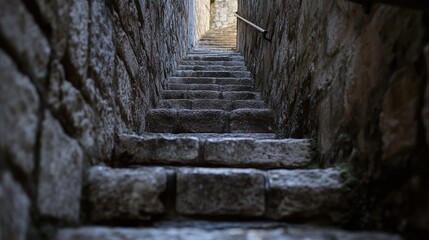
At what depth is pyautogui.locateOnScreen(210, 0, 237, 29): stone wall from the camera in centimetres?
1086

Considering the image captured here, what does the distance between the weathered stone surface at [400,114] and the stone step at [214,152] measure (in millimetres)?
618

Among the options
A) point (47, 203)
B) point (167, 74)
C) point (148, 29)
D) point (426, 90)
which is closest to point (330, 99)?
point (426, 90)

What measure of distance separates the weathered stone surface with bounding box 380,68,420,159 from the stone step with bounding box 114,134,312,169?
2.03ft

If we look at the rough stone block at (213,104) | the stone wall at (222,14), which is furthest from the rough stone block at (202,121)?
the stone wall at (222,14)

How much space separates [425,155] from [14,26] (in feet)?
2.70

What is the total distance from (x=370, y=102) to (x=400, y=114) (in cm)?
19

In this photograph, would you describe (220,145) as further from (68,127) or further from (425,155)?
(425,155)

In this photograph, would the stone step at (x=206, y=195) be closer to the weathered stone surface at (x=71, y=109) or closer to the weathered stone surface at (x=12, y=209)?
the weathered stone surface at (x=71, y=109)

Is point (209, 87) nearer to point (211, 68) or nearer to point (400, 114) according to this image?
point (211, 68)

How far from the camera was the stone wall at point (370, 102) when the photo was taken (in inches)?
38.1

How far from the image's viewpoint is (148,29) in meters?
2.59

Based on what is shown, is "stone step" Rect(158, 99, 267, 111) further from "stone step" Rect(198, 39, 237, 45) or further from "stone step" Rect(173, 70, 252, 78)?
"stone step" Rect(198, 39, 237, 45)

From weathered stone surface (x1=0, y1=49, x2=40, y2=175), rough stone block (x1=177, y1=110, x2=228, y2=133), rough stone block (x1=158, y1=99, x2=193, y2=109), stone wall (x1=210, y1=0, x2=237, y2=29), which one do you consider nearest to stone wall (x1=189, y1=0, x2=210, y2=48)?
stone wall (x1=210, y1=0, x2=237, y2=29)

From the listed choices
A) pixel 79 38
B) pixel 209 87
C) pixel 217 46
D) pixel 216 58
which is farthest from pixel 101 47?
pixel 217 46
